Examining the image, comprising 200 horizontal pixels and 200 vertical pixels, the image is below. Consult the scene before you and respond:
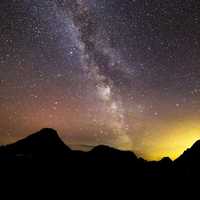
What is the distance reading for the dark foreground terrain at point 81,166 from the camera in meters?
51.9

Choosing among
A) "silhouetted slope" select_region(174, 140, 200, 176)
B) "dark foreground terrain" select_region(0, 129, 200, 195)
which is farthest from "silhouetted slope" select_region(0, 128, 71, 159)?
"silhouetted slope" select_region(174, 140, 200, 176)

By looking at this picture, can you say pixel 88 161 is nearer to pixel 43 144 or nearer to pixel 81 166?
pixel 81 166

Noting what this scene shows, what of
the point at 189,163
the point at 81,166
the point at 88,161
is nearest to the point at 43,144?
the point at 88,161

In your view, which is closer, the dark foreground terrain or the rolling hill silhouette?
the dark foreground terrain

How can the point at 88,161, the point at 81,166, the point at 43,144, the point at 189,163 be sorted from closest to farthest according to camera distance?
the point at 81,166 < the point at 88,161 < the point at 189,163 < the point at 43,144

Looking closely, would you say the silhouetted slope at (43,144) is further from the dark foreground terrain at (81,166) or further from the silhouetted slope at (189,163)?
the silhouetted slope at (189,163)

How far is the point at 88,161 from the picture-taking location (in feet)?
282

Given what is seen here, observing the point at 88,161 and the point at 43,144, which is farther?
the point at 43,144

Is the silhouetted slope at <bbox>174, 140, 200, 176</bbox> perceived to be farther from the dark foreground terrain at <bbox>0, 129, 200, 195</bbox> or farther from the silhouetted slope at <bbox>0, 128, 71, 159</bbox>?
the silhouetted slope at <bbox>0, 128, 71, 159</bbox>

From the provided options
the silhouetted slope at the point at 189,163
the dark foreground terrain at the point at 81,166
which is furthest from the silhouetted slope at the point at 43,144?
the silhouetted slope at the point at 189,163

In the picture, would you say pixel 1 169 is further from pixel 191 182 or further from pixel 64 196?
pixel 191 182

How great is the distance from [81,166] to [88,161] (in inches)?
450

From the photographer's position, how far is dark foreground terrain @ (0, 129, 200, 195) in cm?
5192

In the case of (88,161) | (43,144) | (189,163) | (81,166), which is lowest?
(81,166)
